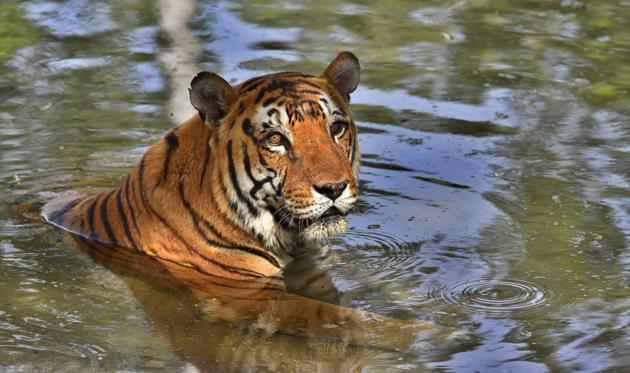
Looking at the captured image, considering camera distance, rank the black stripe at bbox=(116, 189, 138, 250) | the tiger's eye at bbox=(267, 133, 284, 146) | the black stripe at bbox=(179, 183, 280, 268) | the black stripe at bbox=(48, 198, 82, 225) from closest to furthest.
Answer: the tiger's eye at bbox=(267, 133, 284, 146), the black stripe at bbox=(179, 183, 280, 268), the black stripe at bbox=(116, 189, 138, 250), the black stripe at bbox=(48, 198, 82, 225)

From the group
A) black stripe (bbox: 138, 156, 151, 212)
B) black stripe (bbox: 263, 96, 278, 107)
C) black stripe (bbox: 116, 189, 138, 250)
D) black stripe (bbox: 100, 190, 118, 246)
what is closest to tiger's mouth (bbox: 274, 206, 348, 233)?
black stripe (bbox: 263, 96, 278, 107)

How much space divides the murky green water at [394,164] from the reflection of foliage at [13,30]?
1.4 inches

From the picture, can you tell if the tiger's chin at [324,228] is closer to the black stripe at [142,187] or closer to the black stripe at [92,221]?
the black stripe at [142,187]

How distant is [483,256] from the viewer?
5887 mm

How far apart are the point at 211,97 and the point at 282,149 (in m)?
0.39

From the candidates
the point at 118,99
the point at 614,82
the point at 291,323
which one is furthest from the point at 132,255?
the point at 614,82

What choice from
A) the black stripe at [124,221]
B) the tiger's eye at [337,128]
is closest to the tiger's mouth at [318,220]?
the tiger's eye at [337,128]

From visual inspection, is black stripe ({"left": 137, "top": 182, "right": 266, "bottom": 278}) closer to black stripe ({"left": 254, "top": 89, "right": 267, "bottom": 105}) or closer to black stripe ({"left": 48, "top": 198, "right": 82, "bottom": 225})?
black stripe ({"left": 254, "top": 89, "right": 267, "bottom": 105})

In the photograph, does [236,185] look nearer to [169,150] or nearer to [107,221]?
[169,150]

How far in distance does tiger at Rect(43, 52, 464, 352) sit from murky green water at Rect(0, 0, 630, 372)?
0.75 ft

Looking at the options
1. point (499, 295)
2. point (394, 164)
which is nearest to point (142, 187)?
point (499, 295)

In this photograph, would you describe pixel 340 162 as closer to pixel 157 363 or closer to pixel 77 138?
pixel 157 363

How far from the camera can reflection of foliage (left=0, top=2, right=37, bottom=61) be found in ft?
32.9

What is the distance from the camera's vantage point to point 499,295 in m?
5.38
